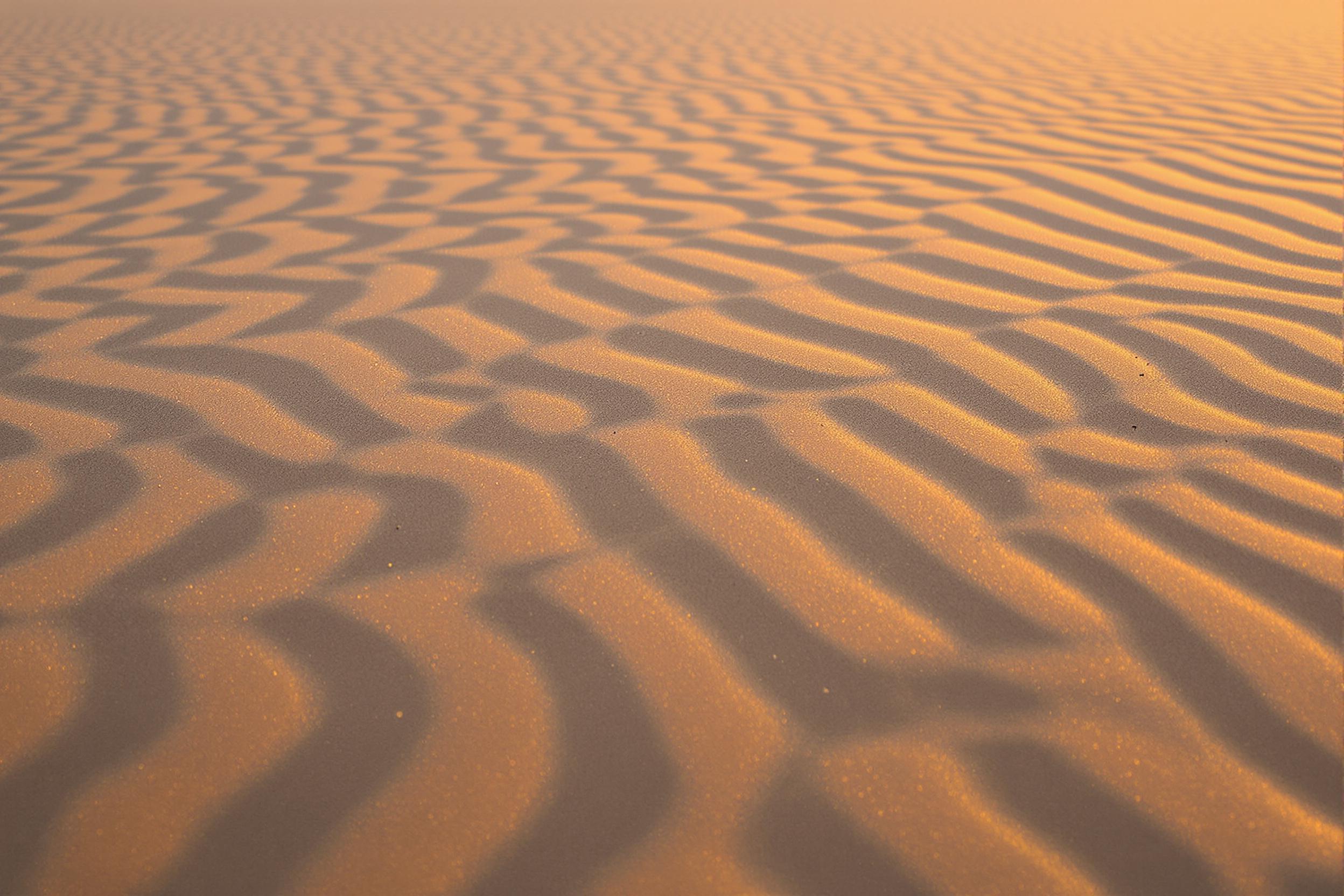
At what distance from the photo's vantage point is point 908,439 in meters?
1.91

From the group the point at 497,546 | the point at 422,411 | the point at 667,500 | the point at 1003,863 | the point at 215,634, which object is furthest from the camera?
the point at 422,411

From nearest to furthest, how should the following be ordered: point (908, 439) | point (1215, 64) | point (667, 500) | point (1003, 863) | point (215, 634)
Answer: point (1003, 863)
point (215, 634)
point (667, 500)
point (908, 439)
point (1215, 64)

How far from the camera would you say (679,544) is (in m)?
1.64

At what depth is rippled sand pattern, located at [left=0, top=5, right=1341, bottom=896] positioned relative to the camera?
1.20m

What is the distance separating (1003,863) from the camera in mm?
1152

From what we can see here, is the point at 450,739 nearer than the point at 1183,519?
Yes

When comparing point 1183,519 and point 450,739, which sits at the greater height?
point 1183,519

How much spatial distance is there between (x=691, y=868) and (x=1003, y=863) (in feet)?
1.18

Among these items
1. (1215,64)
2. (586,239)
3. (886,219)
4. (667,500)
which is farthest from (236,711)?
(1215,64)

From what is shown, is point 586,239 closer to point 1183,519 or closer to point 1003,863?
point 1183,519

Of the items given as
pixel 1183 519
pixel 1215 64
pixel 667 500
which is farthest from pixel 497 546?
pixel 1215 64

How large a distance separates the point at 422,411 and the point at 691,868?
1.19 metres

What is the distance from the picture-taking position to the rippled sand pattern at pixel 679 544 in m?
1.20

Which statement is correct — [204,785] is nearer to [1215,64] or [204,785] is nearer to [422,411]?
[422,411]
